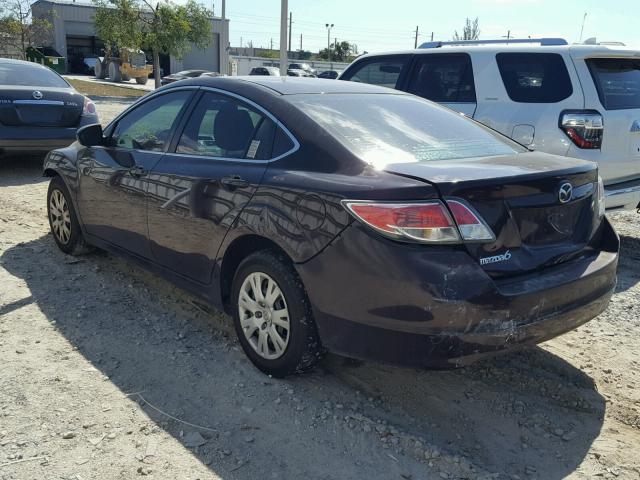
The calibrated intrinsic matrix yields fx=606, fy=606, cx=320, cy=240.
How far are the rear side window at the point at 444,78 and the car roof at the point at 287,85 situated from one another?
246cm

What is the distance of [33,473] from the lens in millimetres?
2580

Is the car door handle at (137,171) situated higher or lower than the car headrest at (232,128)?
lower

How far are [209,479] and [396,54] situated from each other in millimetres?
5602

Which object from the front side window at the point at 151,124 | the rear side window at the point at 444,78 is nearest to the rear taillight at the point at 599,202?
the front side window at the point at 151,124

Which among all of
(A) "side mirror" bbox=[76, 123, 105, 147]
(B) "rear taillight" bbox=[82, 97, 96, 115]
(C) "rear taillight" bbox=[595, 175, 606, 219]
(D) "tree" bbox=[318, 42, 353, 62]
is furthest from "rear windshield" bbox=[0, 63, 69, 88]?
(D) "tree" bbox=[318, 42, 353, 62]

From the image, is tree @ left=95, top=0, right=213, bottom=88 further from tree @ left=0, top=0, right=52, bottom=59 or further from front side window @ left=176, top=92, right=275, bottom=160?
front side window @ left=176, top=92, right=275, bottom=160

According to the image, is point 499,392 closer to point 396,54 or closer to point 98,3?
point 396,54

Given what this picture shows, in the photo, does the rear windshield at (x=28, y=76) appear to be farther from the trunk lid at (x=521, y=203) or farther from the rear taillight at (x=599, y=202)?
the rear taillight at (x=599, y=202)

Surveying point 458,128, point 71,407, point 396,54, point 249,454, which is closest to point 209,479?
point 249,454

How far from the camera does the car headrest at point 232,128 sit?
3498mm

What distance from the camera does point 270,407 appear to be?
3.10 meters

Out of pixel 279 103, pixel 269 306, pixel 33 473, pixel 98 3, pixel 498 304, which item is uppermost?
pixel 98 3

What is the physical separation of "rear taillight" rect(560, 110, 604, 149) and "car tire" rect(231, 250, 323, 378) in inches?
133

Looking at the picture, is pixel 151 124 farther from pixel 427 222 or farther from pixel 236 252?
pixel 427 222
